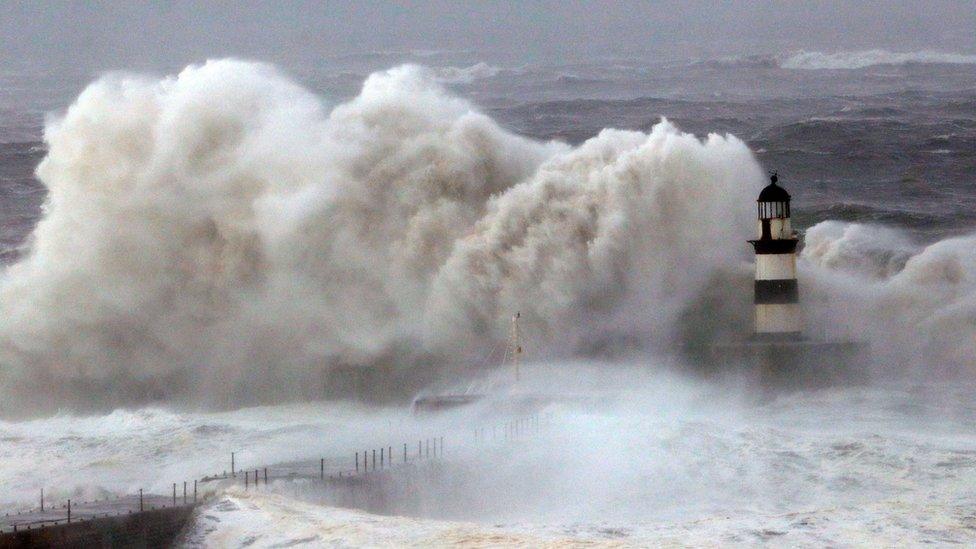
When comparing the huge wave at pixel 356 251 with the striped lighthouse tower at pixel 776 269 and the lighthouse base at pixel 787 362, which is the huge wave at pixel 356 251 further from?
the striped lighthouse tower at pixel 776 269

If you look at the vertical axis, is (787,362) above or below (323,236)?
below

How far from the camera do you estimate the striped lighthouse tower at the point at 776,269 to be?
33.6 meters

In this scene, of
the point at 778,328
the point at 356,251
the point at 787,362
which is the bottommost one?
the point at 787,362

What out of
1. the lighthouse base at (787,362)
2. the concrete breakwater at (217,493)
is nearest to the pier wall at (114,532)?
the concrete breakwater at (217,493)

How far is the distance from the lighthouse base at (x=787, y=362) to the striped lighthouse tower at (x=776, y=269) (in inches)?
10.8

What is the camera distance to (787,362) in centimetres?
3422

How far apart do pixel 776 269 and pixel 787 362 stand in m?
1.86

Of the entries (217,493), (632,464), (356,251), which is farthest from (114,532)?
(356,251)

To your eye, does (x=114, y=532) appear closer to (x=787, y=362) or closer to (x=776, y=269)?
(x=776, y=269)

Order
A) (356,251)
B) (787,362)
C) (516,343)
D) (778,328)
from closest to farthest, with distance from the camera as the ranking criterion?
1. (516,343)
2. (778,328)
3. (787,362)
4. (356,251)

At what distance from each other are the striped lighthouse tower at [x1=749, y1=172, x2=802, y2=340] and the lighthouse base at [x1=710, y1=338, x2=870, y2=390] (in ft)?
0.90

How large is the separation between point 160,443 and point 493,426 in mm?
6003

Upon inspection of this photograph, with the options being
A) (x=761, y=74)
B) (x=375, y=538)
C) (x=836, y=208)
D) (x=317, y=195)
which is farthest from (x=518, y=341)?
(x=761, y=74)

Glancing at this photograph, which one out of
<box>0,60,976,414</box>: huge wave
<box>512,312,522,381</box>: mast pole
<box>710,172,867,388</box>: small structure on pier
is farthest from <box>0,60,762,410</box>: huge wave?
<box>710,172,867,388</box>: small structure on pier
